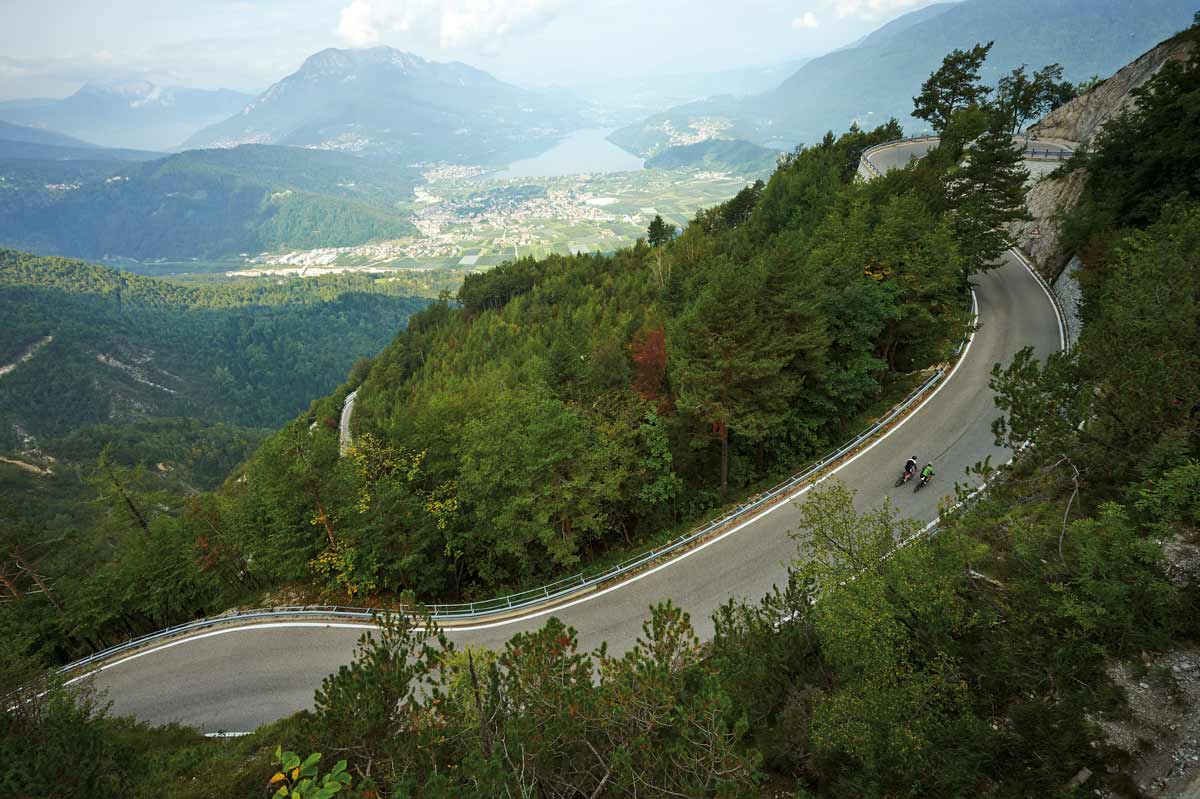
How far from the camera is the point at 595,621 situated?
18203 mm

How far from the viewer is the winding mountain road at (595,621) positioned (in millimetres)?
18203

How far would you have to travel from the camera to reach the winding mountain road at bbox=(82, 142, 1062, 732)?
18203 millimetres

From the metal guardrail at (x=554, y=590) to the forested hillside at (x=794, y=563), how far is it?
1.50 m

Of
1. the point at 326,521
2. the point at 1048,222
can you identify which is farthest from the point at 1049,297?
the point at 326,521

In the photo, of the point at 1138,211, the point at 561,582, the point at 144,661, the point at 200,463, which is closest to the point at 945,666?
the point at 561,582

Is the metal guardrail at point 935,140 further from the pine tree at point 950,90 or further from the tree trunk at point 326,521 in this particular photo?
the tree trunk at point 326,521

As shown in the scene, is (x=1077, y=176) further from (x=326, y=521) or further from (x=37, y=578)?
(x=37, y=578)

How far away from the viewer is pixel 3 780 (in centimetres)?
774

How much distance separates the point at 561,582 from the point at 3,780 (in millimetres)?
14852

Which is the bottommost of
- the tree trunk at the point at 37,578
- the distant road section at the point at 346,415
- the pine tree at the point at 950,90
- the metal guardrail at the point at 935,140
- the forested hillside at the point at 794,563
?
the distant road section at the point at 346,415

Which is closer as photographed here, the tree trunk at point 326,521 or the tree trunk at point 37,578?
the tree trunk at point 326,521

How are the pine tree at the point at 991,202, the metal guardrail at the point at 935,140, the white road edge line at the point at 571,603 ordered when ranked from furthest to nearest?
1. the metal guardrail at the point at 935,140
2. the pine tree at the point at 991,202
3. the white road edge line at the point at 571,603

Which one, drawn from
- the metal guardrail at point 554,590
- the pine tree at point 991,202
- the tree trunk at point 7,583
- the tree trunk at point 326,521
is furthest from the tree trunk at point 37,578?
the pine tree at point 991,202

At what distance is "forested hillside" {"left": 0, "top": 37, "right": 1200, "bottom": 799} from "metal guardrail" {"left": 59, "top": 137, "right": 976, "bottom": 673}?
1.50m
